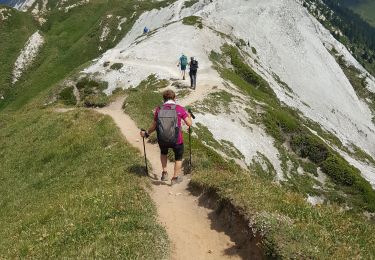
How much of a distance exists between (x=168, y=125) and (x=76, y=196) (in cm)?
526

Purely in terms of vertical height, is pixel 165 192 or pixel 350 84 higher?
pixel 165 192

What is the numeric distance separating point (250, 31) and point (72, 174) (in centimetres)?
9057

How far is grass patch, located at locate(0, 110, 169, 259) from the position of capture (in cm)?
1459

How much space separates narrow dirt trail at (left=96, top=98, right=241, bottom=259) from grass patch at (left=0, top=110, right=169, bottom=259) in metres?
0.69

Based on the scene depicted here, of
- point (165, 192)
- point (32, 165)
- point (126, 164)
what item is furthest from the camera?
point (32, 165)

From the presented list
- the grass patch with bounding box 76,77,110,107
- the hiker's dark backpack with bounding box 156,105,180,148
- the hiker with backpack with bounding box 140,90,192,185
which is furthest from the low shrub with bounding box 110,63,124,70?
the hiker's dark backpack with bounding box 156,105,180,148

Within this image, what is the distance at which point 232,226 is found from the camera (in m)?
16.2

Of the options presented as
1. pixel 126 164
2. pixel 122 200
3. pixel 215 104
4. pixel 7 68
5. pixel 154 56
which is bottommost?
pixel 7 68

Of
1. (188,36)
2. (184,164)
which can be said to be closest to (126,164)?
(184,164)

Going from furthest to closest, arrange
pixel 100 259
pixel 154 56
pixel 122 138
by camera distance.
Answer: pixel 154 56, pixel 122 138, pixel 100 259

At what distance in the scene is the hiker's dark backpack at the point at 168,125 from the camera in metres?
19.2

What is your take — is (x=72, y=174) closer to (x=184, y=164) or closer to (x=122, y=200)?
(x=184, y=164)

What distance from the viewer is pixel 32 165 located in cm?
3244

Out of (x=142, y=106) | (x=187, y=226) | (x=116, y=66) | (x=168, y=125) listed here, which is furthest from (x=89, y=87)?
(x=187, y=226)
